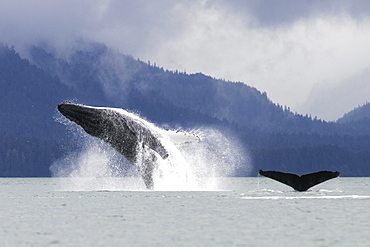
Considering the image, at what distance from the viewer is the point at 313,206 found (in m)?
31.4

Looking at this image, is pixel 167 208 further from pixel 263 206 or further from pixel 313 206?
pixel 313 206

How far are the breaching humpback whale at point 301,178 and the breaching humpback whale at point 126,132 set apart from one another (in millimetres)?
4446

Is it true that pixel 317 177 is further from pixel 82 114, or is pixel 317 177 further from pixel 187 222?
pixel 187 222

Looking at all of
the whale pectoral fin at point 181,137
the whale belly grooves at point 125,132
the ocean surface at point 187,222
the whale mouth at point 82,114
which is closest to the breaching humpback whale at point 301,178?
the ocean surface at point 187,222

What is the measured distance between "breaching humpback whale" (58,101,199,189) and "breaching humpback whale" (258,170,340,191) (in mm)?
4446

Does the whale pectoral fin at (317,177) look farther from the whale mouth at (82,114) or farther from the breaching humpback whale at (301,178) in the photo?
the whale mouth at (82,114)

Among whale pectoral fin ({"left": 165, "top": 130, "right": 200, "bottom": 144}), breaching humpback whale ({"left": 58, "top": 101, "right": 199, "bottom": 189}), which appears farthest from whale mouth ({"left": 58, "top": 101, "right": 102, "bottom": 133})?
whale pectoral fin ({"left": 165, "top": 130, "right": 200, "bottom": 144})

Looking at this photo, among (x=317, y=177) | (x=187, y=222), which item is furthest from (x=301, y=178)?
(x=187, y=222)

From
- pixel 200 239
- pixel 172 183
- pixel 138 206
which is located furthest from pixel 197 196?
pixel 200 239

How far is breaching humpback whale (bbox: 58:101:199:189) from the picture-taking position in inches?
1390

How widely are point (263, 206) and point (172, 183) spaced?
27.3 feet

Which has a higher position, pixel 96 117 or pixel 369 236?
pixel 96 117

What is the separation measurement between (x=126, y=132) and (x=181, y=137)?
2810 mm

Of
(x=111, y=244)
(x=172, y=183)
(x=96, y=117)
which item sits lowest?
(x=111, y=244)
